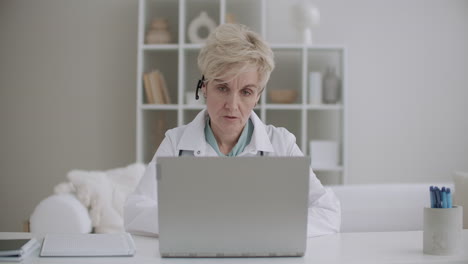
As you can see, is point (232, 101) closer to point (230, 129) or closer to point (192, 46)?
point (230, 129)

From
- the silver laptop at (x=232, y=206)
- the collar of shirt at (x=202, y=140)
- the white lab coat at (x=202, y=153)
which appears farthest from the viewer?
the collar of shirt at (x=202, y=140)

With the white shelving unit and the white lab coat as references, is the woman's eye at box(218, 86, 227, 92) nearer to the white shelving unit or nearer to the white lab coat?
the white lab coat

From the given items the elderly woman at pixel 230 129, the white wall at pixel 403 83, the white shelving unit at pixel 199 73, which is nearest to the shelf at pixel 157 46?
the white shelving unit at pixel 199 73

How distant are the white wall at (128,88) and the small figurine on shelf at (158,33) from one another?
13.3 inches

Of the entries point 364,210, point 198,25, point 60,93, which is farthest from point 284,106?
point 60,93

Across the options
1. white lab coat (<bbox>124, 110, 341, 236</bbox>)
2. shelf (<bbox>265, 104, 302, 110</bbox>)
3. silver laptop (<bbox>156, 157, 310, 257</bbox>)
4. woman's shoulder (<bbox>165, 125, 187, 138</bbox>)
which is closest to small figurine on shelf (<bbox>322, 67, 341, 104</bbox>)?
shelf (<bbox>265, 104, 302, 110</bbox>)

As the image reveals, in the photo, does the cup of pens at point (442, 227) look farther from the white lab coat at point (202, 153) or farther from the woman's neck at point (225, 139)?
the woman's neck at point (225, 139)

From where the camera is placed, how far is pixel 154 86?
443 centimetres

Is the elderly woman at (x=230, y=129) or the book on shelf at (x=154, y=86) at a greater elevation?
the book on shelf at (x=154, y=86)

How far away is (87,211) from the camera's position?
3301 mm

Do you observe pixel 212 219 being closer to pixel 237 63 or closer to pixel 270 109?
A: pixel 237 63

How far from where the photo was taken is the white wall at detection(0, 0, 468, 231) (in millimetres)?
4707

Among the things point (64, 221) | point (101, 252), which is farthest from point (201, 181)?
point (64, 221)

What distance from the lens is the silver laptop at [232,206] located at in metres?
1.31
